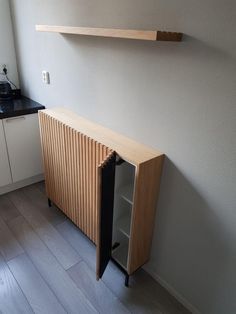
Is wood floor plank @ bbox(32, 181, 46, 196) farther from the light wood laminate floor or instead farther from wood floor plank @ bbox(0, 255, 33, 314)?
wood floor plank @ bbox(0, 255, 33, 314)

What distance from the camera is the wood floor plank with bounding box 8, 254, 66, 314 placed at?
5.03 feet

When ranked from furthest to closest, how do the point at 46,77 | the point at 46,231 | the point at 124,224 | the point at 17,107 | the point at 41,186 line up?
the point at 41,186 → the point at 17,107 → the point at 46,77 → the point at 46,231 → the point at 124,224

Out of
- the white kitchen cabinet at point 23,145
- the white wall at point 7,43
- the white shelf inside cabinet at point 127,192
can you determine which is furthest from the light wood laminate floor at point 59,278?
the white wall at point 7,43

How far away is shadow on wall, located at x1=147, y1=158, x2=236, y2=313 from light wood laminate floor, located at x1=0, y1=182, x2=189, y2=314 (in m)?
0.21

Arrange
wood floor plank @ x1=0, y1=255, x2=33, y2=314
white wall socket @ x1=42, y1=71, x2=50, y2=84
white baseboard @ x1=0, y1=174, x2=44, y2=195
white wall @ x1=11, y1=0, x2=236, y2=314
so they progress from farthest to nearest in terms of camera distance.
Answer: 1. white baseboard @ x1=0, y1=174, x2=44, y2=195
2. white wall socket @ x1=42, y1=71, x2=50, y2=84
3. wood floor plank @ x1=0, y1=255, x2=33, y2=314
4. white wall @ x1=11, y1=0, x2=236, y2=314

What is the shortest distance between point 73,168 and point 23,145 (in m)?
0.90

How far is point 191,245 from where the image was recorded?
141cm

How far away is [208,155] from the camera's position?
1176 mm

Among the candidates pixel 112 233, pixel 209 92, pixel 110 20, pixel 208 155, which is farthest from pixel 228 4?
pixel 112 233

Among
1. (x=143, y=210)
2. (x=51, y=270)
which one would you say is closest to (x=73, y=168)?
(x=143, y=210)

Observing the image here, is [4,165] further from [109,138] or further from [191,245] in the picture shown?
[191,245]

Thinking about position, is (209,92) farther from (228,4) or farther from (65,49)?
(65,49)

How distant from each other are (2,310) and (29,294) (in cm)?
17

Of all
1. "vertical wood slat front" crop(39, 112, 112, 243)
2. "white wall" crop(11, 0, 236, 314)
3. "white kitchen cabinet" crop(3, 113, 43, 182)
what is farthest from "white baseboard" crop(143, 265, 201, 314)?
"white kitchen cabinet" crop(3, 113, 43, 182)
